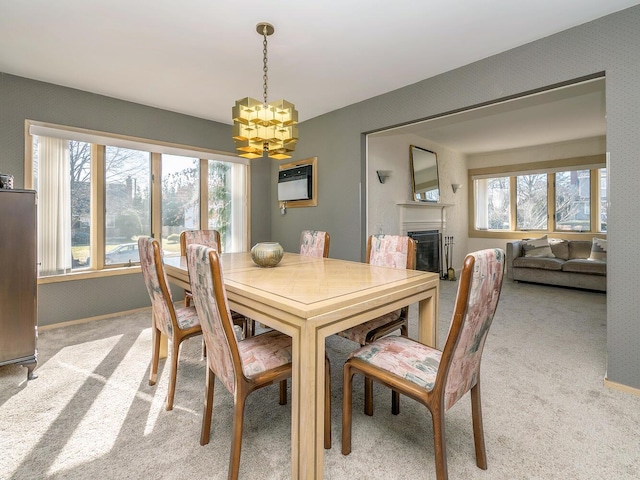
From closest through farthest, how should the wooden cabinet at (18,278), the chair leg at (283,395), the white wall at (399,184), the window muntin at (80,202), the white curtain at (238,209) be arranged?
the chair leg at (283,395) → the wooden cabinet at (18,278) → the window muntin at (80,202) → the white wall at (399,184) → the white curtain at (238,209)

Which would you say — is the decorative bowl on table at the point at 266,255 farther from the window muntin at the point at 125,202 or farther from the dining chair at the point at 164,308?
the window muntin at the point at 125,202

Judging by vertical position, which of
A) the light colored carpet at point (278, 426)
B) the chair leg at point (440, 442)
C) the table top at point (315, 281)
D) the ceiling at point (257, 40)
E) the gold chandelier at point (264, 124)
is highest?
the ceiling at point (257, 40)

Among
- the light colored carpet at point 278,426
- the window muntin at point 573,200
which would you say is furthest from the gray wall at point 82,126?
the window muntin at point 573,200

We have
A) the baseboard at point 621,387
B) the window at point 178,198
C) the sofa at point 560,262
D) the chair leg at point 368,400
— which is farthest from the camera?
the sofa at point 560,262

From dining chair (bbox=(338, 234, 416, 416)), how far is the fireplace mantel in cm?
238

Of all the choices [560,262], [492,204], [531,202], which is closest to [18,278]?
[560,262]

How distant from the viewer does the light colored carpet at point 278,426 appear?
139 centimetres

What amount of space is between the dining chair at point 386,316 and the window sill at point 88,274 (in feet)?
9.61

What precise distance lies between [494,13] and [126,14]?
2495 millimetres

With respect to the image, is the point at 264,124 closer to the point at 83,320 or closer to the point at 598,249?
the point at 83,320

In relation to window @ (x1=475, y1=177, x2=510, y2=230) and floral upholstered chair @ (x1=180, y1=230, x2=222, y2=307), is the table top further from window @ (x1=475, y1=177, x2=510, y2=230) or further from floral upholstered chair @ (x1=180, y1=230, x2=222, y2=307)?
window @ (x1=475, y1=177, x2=510, y2=230)

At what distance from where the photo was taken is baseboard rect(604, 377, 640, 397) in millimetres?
2014

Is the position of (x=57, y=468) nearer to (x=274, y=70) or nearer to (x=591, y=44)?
(x=274, y=70)

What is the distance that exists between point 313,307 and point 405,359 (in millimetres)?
525
